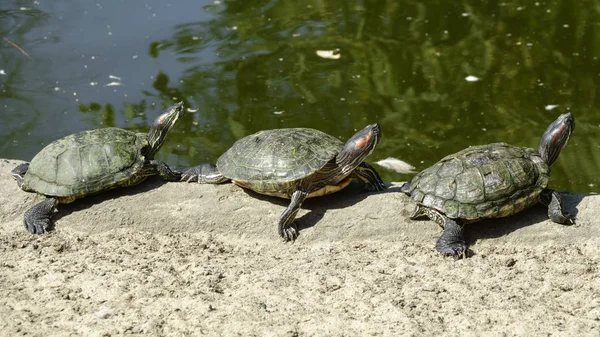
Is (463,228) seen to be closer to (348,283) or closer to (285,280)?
(348,283)

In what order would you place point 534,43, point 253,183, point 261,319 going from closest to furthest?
point 261,319 → point 253,183 → point 534,43

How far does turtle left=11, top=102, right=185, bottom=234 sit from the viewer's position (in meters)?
5.40

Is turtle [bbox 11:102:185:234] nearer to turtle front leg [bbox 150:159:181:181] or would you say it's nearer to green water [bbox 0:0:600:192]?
turtle front leg [bbox 150:159:181:181]

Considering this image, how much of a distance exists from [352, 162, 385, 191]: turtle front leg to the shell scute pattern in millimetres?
241

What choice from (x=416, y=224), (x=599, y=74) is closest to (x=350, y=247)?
(x=416, y=224)

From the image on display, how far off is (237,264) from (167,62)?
5.38 m

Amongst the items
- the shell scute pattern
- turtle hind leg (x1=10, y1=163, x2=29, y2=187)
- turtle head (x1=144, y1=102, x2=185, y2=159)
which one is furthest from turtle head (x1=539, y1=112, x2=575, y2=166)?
turtle hind leg (x1=10, y1=163, x2=29, y2=187)

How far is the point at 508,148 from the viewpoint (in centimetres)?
514

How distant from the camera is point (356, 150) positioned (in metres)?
5.22

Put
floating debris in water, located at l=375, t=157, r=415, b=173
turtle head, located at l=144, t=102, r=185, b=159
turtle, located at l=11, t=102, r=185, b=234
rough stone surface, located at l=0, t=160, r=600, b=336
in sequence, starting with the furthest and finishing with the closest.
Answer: floating debris in water, located at l=375, t=157, r=415, b=173 → turtle head, located at l=144, t=102, r=185, b=159 → turtle, located at l=11, t=102, r=185, b=234 → rough stone surface, located at l=0, t=160, r=600, b=336

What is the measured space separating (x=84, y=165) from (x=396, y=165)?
131 inches

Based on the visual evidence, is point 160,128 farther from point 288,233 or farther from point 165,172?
point 288,233

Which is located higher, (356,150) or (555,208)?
(356,150)

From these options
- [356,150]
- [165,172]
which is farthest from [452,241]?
[165,172]
